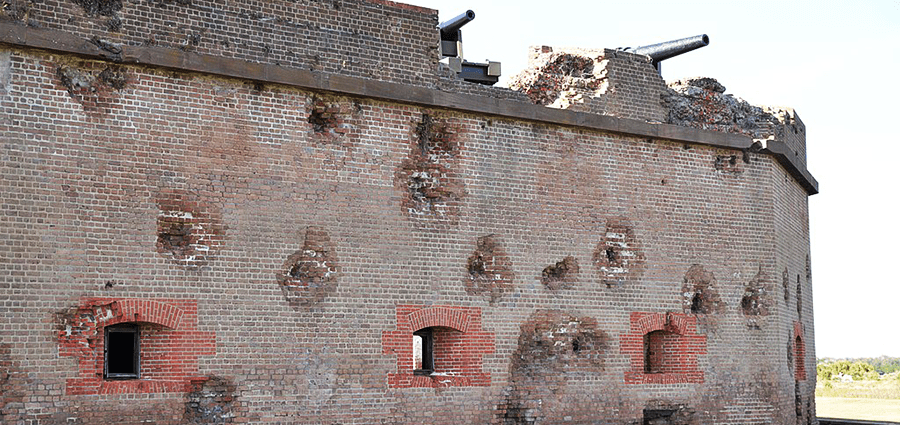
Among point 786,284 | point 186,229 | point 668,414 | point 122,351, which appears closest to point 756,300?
point 786,284

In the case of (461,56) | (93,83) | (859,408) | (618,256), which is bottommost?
(859,408)

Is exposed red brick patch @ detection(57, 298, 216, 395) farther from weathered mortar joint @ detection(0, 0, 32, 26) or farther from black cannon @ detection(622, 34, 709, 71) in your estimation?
black cannon @ detection(622, 34, 709, 71)

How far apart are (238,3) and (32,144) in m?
3.01

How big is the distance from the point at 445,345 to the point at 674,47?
686 cm

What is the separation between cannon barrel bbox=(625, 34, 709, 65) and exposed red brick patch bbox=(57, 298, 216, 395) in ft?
29.9

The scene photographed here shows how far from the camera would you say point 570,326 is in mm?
14594

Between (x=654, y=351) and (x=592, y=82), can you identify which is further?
(x=654, y=351)

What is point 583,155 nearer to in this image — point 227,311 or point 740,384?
point 740,384

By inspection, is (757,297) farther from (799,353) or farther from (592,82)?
(592,82)

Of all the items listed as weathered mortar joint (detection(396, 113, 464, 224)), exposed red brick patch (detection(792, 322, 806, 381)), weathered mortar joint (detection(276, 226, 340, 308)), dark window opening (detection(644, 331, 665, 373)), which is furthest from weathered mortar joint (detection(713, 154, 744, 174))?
weathered mortar joint (detection(276, 226, 340, 308))

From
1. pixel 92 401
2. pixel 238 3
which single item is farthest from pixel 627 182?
pixel 92 401

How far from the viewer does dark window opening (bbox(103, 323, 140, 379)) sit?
11523 mm

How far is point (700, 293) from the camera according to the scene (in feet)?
52.4

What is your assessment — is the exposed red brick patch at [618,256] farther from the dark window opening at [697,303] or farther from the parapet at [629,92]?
the parapet at [629,92]
